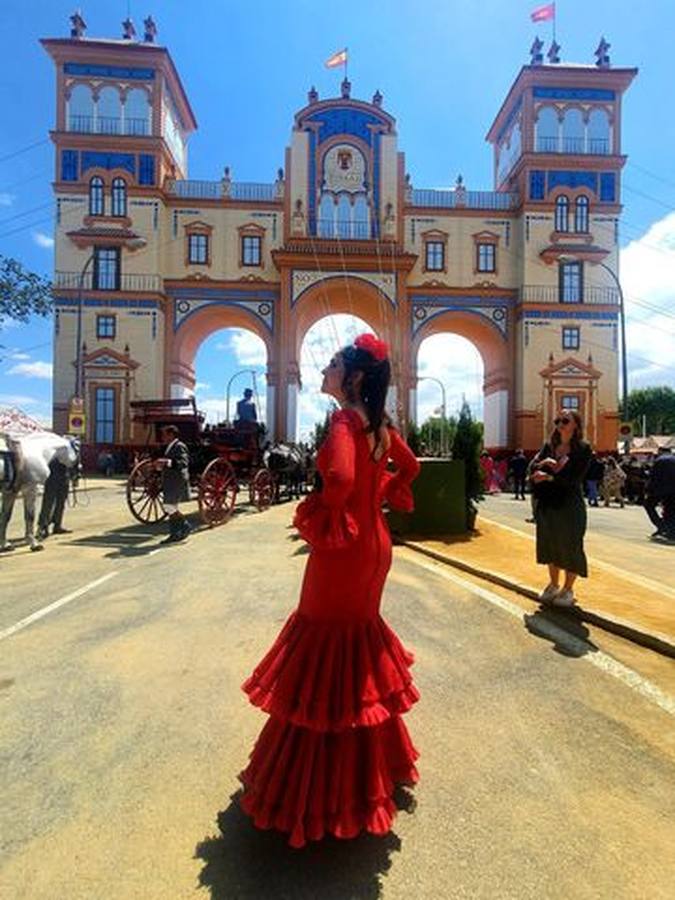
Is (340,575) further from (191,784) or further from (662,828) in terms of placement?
(662,828)

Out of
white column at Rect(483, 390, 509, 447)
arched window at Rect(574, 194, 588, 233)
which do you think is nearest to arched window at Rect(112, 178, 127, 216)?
white column at Rect(483, 390, 509, 447)

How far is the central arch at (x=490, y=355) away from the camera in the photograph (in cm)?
3188

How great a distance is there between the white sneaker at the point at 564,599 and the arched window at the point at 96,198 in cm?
3050

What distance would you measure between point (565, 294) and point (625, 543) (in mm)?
24631

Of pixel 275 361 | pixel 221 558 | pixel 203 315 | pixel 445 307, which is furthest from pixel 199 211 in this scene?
pixel 221 558

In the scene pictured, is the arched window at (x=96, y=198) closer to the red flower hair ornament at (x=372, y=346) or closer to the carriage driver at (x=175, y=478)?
the carriage driver at (x=175, y=478)

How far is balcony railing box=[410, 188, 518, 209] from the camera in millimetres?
32031

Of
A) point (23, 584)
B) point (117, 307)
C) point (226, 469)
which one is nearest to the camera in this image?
point (23, 584)

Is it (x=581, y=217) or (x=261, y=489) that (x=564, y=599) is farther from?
(x=581, y=217)

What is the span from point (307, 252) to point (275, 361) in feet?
18.2

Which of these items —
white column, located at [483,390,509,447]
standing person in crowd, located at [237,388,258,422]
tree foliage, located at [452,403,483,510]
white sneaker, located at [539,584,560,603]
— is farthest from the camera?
white column, located at [483,390,509,447]

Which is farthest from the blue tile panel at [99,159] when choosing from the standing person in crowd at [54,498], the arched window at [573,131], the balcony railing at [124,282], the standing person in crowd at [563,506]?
the standing person in crowd at [563,506]

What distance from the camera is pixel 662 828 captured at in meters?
2.41

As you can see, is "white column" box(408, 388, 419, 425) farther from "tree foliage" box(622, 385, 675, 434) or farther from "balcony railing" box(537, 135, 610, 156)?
"tree foliage" box(622, 385, 675, 434)
